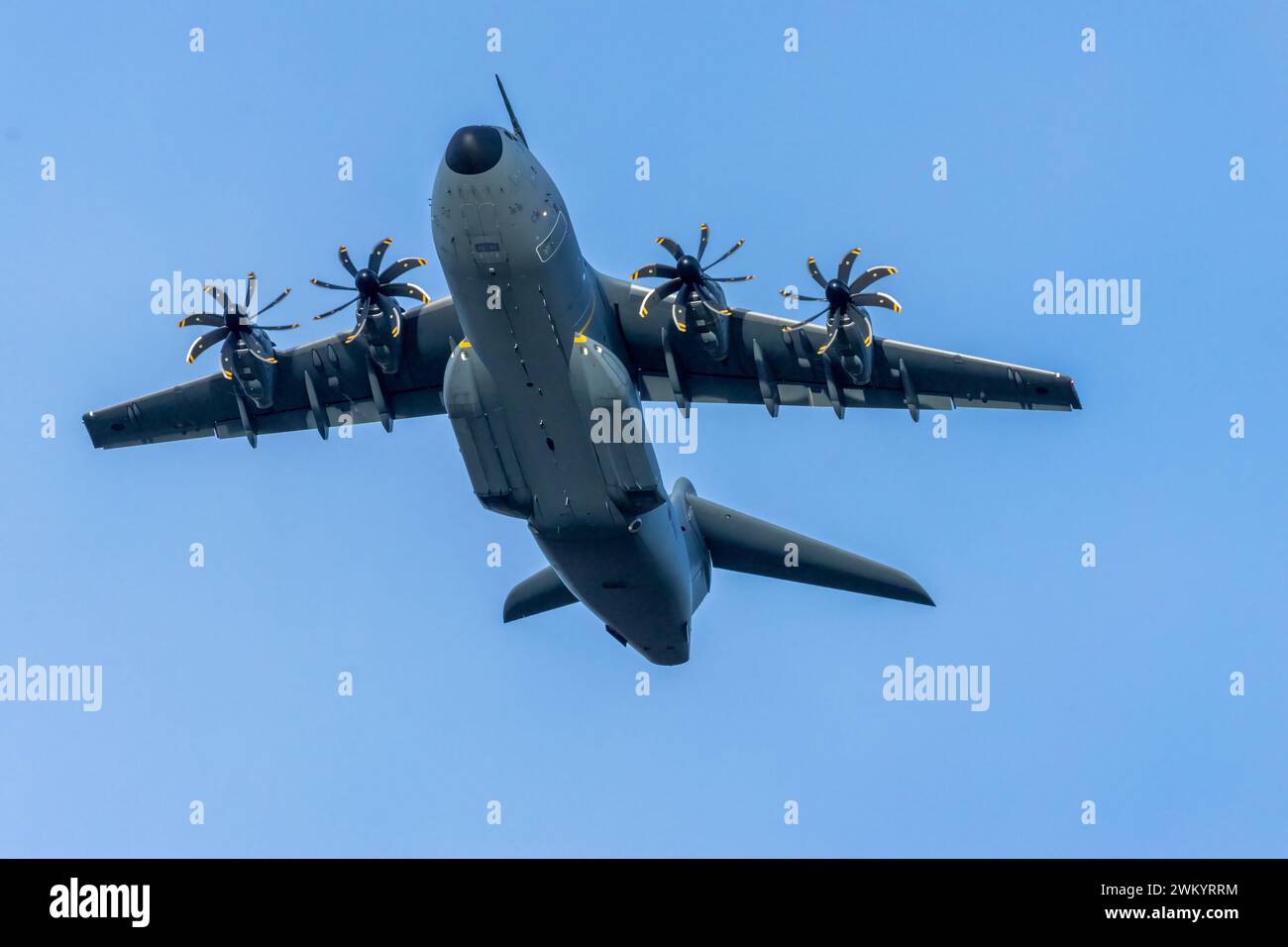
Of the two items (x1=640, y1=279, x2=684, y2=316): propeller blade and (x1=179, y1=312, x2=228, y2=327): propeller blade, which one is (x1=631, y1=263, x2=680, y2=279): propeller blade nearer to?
(x1=640, y1=279, x2=684, y2=316): propeller blade

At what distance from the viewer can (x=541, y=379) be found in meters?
21.2

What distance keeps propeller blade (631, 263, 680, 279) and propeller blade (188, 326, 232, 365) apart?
611 centimetres

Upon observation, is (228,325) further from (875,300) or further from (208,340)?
(875,300)

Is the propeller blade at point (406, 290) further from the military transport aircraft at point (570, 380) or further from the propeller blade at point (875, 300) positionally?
the propeller blade at point (875, 300)

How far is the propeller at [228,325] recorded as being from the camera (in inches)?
928

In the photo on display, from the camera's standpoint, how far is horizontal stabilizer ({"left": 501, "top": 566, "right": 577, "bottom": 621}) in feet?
88.3

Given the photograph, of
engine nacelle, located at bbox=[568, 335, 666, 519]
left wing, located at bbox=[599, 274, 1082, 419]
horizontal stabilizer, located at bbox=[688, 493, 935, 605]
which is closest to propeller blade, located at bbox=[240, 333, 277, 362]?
left wing, located at bbox=[599, 274, 1082, 419]

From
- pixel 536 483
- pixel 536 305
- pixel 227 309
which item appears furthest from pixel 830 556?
pixel 227 309

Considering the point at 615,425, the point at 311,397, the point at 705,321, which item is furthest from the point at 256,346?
the point at 705,321

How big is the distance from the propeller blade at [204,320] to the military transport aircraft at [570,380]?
0.9 inches

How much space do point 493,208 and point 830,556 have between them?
901cm

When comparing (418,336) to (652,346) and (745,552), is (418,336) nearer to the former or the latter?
(652,346)

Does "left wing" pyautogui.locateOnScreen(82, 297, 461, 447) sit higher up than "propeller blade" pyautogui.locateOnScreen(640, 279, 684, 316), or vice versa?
"propeller blade" pyautogui.locateOnScreen(640, 279, 684, 316)
